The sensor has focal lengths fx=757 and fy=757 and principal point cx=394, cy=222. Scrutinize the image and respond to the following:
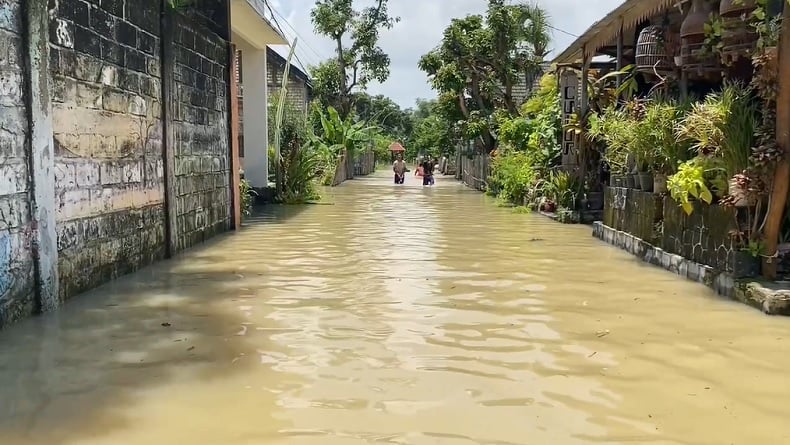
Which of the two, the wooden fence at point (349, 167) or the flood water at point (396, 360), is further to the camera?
the wooden fence at point (349, 167)

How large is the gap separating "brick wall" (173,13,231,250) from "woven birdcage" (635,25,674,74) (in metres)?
6.30

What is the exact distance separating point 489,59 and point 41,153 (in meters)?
22.7

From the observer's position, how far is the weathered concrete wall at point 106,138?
21.6 ft

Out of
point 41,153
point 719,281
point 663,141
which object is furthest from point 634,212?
point 41,153

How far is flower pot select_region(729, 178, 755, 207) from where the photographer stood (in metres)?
6.57

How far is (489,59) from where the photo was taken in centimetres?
2719

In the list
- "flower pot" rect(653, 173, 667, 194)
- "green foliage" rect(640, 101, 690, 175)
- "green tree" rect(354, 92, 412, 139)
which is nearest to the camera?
"green foliage" rect(640, 101, 690, 175)

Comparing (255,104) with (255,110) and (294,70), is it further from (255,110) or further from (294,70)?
(294,70)

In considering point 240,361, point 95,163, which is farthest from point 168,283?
point 240,361

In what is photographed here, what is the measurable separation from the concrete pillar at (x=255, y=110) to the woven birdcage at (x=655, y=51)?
10172 mm

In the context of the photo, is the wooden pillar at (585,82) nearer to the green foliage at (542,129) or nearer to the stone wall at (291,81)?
the green foliage at (542,129)

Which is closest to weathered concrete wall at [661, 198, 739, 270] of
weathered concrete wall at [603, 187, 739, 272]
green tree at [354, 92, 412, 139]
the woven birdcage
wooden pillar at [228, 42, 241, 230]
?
weathered concrete wall at [603, 187, 739, 272]

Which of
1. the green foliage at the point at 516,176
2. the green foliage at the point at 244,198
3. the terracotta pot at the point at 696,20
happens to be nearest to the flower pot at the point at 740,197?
the terracotta pot at the point at 696,20

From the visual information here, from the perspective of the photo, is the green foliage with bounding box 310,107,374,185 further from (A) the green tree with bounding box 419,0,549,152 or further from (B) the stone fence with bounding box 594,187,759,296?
(B) the stone fence with bounding box 594,187,759,296
